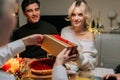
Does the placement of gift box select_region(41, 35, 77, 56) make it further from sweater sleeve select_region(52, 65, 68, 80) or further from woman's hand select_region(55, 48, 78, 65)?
sweater sleeve select_region(52, 65, 68, 80)

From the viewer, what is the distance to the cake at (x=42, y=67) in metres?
1.07

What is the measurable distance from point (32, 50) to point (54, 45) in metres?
1.20

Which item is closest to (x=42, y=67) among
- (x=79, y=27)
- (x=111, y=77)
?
(x=111, y=77)

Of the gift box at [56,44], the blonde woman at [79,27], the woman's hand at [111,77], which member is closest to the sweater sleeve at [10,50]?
the gift box at [56,44]

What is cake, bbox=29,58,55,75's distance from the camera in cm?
107

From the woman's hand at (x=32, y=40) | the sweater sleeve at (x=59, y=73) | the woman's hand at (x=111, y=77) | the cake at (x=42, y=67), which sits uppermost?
the woman's hand at (x=32, y=40)

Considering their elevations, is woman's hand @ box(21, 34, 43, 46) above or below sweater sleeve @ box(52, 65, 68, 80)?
above

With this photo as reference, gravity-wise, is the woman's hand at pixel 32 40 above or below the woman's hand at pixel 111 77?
above

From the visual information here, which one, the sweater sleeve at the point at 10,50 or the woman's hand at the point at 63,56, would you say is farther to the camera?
the sweater sleeve at the point at 10,50

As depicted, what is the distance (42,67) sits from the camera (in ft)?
3.80

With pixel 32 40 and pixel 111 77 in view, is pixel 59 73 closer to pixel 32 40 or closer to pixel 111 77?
pixel 32 40

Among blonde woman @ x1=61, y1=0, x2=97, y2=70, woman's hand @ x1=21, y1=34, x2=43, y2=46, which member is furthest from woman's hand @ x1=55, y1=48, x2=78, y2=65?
blonde woman @ x1=61, y1=0, x2=97, y2=70

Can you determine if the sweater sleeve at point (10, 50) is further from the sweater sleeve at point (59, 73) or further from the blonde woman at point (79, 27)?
the blonde woman at point (79, 27)

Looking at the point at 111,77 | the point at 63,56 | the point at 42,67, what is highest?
the point at 63,56
